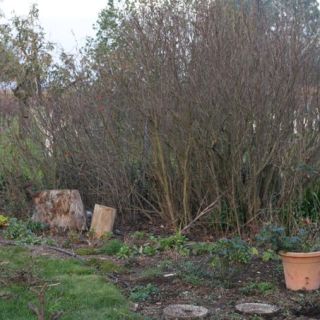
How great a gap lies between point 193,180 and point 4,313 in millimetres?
4129

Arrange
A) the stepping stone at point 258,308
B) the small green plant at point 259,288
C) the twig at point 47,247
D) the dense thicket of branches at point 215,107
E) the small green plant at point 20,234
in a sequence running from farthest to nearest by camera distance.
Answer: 1. the small green plant at point 20,234
2. the dense thicket of branches at point 215,107
3. the twig at point 47,247
4. the small green plant at point 259,288
5. the stepping stone at point 258,308

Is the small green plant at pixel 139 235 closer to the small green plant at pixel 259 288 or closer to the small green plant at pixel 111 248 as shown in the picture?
the small green plant at pixel 111 248

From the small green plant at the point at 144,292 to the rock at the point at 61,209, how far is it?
3468mm

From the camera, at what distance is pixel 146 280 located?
6.70 meters

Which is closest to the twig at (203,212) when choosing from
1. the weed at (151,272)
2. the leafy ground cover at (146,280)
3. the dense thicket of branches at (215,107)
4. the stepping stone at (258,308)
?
the dense thicket of branches at (215,107)

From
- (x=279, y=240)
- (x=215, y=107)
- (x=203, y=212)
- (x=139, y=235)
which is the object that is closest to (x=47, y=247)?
(x=139, y=235)

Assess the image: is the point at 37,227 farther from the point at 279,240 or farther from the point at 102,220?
the point at 279,240

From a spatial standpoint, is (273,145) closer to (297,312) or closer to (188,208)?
(188,208)

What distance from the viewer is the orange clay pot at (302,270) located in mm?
6188

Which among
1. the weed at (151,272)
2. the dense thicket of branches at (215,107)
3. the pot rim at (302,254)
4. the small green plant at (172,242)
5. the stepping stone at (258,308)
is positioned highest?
the dense thicket of branches at (215,107)

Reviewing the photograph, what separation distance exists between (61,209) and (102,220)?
0.77m

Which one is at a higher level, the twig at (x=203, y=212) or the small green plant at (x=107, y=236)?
the twig at (x=203, y=212)

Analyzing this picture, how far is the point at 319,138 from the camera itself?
343 inches

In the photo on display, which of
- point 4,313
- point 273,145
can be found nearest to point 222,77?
point 273,145
